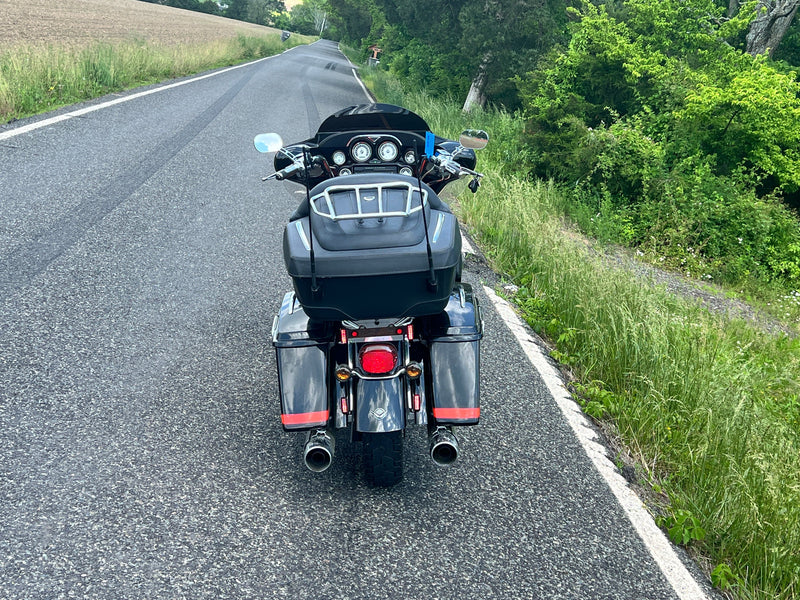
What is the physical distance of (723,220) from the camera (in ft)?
38.1

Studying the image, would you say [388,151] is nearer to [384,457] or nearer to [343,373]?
[343,373]

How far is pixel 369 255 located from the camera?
2.57m

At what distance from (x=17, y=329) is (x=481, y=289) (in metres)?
3.69

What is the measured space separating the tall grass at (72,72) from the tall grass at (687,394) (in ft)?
26.3

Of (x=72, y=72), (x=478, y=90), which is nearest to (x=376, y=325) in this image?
→ (x=72, y=72)

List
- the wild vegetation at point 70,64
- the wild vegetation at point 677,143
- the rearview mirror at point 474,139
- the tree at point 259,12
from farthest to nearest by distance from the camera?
the tree at point 259,12
the wild vegetation at point 677,143
the wild vegetation at point 70,64
the rearview mirror at point 474,139

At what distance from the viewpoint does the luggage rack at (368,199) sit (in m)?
2.61

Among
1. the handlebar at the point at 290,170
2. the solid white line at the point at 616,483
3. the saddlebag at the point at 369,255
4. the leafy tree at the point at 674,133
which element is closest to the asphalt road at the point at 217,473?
the solid white line at the point at 616,483

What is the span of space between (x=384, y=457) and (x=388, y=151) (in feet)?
5.62

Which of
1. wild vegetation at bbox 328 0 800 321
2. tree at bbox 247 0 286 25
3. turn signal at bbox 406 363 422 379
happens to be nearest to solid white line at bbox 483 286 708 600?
turn signal at bbox 406 363 422 379

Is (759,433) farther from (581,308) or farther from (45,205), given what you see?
(45,205)

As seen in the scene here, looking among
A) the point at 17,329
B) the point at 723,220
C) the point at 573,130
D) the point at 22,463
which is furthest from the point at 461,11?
the point at 22,463

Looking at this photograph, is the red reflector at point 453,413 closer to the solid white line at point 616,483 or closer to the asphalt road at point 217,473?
the asphalt road at point 217,473

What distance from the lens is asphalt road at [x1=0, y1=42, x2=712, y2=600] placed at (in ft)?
8.50
